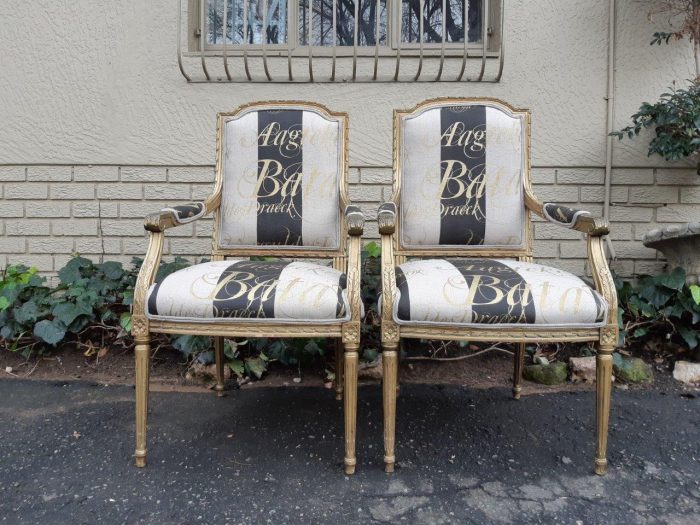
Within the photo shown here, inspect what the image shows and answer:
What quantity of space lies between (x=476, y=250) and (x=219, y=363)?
1.15 meters

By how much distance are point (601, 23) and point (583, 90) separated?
35 centimetres

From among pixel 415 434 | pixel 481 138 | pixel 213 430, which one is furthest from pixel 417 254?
pixel 213 430

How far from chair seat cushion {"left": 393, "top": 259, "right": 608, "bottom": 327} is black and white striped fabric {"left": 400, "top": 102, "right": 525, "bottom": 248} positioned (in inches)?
18.0

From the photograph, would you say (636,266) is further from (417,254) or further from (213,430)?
(213,430)

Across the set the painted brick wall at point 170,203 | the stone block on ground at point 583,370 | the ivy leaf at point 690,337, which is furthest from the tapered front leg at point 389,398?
the ivy leaf at point 690,337

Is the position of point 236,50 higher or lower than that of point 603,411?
higher

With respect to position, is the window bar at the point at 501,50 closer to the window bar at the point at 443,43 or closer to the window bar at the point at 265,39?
the window bar at the point at 443,43

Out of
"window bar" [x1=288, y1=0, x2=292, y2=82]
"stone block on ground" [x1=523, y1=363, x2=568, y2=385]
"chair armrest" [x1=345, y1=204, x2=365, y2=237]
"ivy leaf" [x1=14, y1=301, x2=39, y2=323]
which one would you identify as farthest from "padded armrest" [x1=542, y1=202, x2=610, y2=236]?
"ivy leaf" [x1=14, y1=301, x2=39, y2=323]

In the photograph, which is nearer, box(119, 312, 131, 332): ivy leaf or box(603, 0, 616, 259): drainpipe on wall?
box(119, 312, 131, 332): ivy leaf

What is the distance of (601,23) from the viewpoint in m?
2.64

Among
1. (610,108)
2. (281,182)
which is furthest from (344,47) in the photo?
(610,108)

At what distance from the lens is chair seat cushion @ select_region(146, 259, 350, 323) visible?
4.86ft

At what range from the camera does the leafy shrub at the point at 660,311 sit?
2361 millimetres

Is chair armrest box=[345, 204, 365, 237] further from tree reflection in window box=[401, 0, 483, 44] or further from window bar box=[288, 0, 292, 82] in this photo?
tree reflection in window box=[401, 0, 483, 44]
